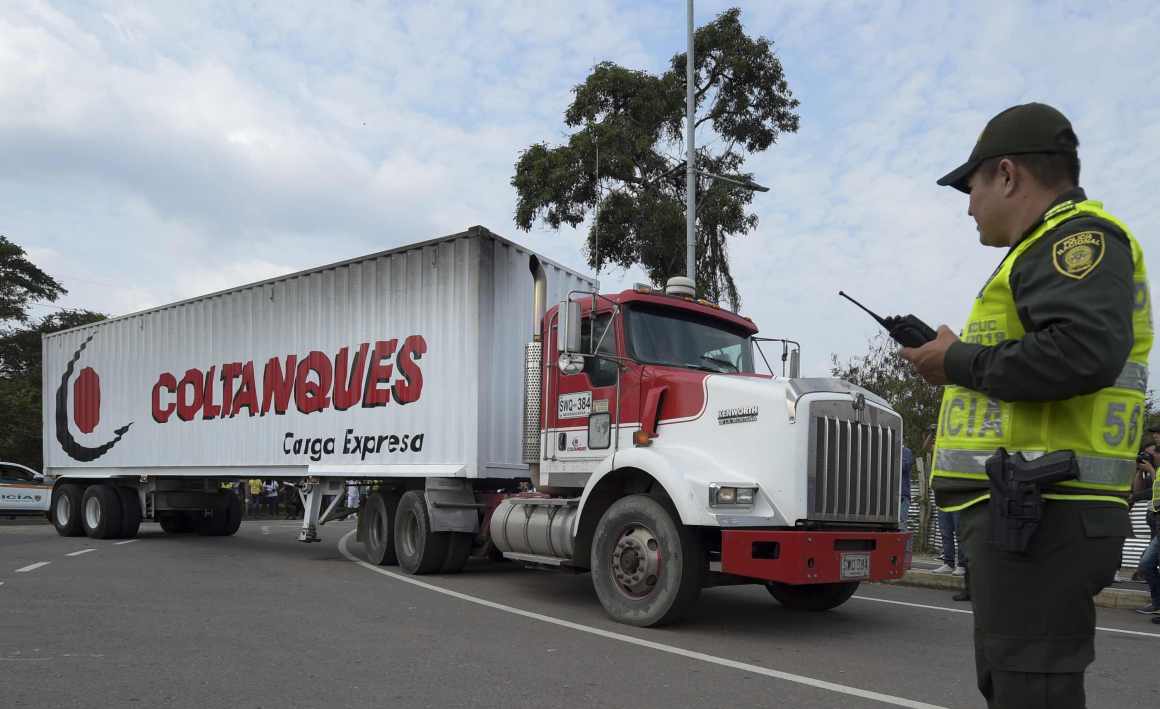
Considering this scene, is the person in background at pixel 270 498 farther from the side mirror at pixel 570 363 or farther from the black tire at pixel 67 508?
the side mirror at pixel 570 363

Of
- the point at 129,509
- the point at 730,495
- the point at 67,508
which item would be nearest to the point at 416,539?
the point at 730,495

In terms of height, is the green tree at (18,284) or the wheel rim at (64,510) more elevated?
the green tree at (18,284)

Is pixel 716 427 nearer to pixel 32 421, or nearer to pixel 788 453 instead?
pixel 788 453

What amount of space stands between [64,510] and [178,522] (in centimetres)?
200

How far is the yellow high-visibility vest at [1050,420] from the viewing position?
7.00 ft

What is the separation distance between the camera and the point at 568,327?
7.85 meters

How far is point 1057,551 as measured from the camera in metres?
2.08

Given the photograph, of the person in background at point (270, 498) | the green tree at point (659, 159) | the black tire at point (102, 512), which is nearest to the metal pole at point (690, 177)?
the green tree at point (659, 159)

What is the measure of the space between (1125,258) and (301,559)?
480 inches

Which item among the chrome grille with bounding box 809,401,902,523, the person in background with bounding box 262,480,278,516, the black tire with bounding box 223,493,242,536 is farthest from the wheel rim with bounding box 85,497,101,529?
the chrome grille with bounding box 809,401,902,523

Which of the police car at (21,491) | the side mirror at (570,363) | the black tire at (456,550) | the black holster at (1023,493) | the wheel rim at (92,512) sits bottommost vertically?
the police car at (21,491)

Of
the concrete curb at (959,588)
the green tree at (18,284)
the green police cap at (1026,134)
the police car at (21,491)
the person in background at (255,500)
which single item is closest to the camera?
the green police cap at (1026,134)

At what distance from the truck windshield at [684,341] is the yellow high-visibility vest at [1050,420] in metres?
5.84

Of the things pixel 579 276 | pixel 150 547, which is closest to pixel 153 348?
pixel 150 547
